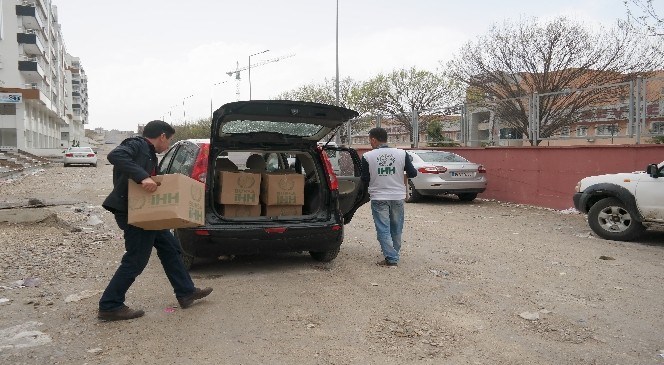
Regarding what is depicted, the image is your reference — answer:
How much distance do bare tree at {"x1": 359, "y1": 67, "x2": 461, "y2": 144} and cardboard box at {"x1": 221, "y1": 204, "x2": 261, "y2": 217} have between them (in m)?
32.1

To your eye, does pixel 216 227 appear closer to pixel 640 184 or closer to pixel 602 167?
pixel 640 184

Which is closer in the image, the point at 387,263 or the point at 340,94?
the point at 387,263

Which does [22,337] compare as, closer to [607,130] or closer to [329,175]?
[329,175]

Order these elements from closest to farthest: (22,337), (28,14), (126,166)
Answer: (22,337)
(126,166)
(28,14)

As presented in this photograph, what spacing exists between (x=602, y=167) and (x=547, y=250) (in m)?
4.93

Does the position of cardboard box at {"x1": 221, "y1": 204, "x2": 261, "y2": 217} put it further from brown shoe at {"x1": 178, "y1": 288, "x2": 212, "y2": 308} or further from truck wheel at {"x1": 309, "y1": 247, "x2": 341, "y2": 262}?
brown shoe at {"x1": 178, "y1": 288, "x2": 212, "y2": 308}

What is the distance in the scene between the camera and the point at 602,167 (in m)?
11.9

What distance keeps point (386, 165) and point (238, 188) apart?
1.78 metres

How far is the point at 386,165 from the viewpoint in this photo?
679 cm

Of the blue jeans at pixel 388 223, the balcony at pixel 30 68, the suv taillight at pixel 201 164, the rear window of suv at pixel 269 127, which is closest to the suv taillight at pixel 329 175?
the rear window of suv at pixel 269 127

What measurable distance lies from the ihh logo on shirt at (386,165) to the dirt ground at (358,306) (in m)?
1.12

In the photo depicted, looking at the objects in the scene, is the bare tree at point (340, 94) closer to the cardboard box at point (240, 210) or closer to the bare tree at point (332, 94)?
the bare tree at point (332, 94)

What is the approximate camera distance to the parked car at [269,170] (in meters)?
5.85

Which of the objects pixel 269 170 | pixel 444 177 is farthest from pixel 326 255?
pixel 444 177
